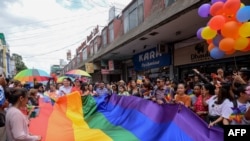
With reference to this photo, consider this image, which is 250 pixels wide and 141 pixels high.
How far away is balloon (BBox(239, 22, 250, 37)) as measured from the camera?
227 inches

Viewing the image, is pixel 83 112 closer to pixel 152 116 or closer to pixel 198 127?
pixel 152 116

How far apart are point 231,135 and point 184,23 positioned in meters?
7.90

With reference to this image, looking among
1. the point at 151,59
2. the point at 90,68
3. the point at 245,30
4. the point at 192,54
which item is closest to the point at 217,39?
the point at 245,30

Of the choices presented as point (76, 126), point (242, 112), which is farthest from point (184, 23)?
point (242, 112)

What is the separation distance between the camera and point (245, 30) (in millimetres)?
5797

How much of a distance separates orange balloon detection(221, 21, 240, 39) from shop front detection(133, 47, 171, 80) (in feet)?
32.0

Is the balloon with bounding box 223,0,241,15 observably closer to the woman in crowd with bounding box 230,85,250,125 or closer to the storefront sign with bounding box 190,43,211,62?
the woman in crowd with bounding box 230,85,250,125

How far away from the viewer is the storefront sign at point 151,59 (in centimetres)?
1614

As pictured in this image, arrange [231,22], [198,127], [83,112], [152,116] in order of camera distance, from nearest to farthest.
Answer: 1. [198,127]
2. [152,116]
3. [231,22]
4. [83,112]

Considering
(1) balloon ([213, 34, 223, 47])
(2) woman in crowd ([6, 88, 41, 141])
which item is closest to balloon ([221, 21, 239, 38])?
(1) balloon ([213, 34, 223, 47])

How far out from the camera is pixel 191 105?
6969 millimetres

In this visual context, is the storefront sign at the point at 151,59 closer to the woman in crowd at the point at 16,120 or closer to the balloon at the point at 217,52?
the balloon at the point at 217,52

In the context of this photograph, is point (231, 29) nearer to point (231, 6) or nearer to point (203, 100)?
point (231, 6)

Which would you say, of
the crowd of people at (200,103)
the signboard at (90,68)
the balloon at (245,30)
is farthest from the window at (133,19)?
the balloon at (245,30)
